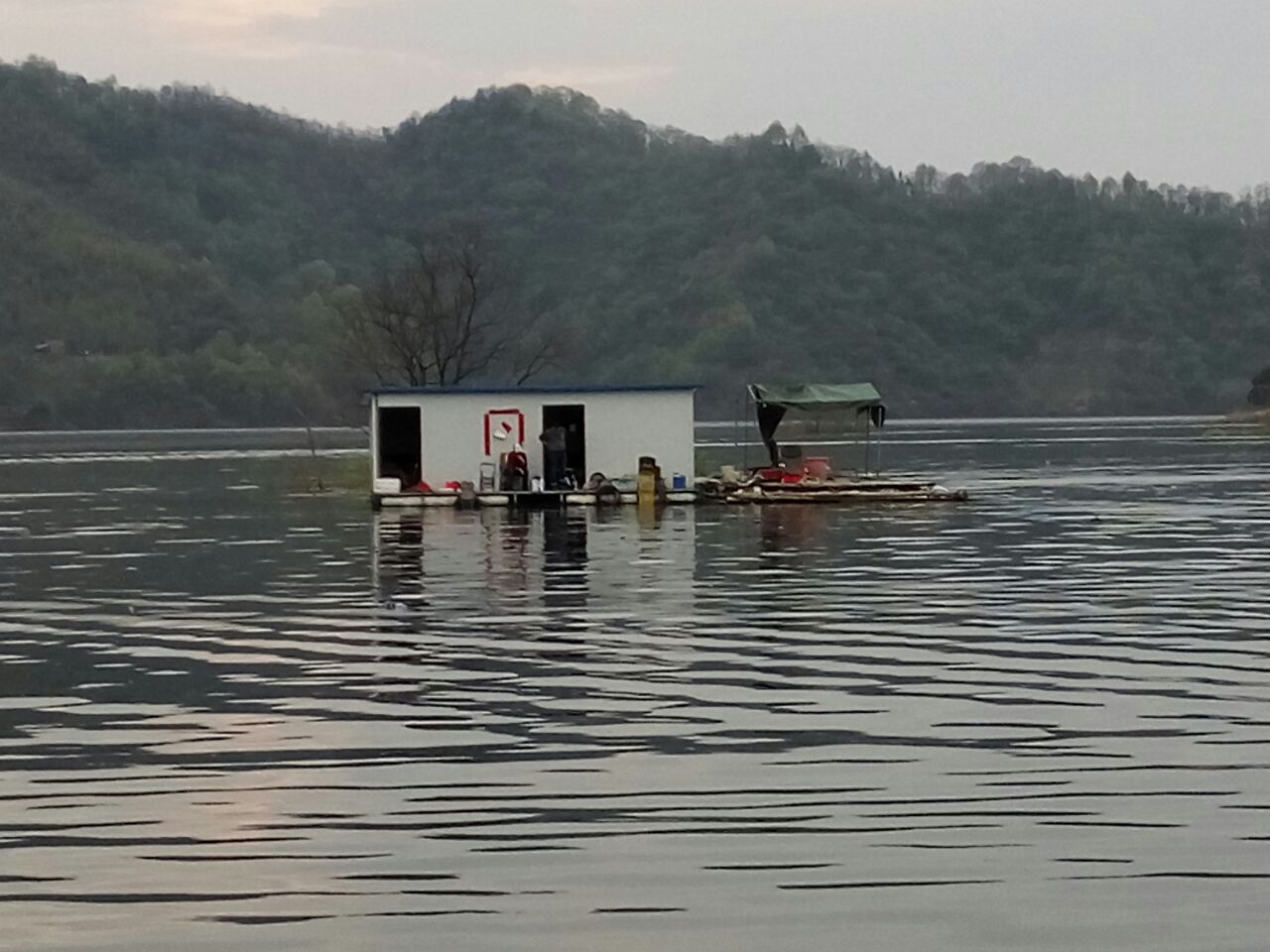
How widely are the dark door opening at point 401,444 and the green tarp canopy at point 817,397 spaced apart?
793cm

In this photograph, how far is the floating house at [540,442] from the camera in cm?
4875

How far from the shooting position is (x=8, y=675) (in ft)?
62.1

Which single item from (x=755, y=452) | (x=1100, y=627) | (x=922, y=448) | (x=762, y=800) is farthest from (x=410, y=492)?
(x=922, y=448)

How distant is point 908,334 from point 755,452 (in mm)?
95225

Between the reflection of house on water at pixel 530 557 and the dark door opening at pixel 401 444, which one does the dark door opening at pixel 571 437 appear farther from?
the dark door opening at pixel 401 444

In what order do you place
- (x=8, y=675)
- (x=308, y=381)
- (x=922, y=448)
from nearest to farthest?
(x=8, y=675) < (x=922, y=448) < (x=308, y=381)

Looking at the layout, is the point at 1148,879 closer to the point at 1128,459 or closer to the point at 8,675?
the point at 8,675

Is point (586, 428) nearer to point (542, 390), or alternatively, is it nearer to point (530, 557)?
point (542, 390)

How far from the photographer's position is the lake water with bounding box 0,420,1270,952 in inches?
396

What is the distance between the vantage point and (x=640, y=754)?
14148 mm

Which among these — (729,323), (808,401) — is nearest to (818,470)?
(808,401)

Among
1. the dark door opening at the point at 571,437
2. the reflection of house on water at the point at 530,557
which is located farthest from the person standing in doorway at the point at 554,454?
the reflection of house on water at the point at 530,557

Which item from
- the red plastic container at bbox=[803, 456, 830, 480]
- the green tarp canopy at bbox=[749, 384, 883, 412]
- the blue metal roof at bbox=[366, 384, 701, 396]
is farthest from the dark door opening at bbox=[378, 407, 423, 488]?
the red plastic container at bbox=[803, 456, 830, 480]

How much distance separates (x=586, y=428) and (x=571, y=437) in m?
1.56
